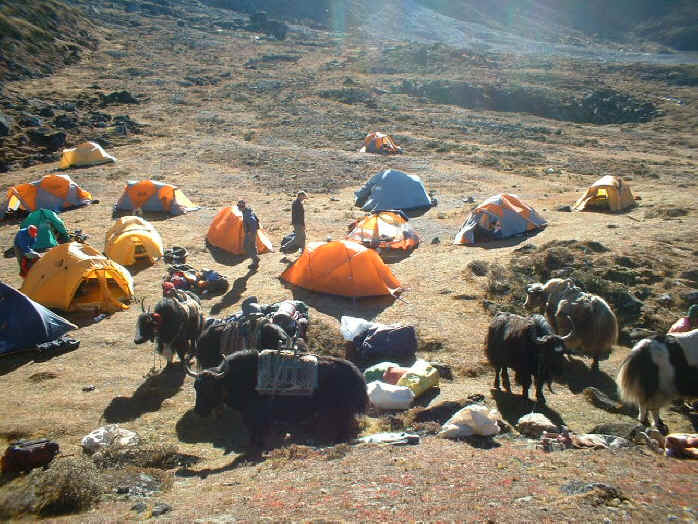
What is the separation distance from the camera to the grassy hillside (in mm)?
41469

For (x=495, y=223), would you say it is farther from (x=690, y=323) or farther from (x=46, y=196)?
(x=46, y=196)

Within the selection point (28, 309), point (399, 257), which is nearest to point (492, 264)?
point (399, 257)

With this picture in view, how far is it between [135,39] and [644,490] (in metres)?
62.3

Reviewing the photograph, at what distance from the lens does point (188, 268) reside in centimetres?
1332

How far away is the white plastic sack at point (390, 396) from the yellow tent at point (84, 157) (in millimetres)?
21145

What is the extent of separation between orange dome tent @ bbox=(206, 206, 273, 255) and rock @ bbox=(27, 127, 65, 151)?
1623cm

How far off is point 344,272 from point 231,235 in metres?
4.33

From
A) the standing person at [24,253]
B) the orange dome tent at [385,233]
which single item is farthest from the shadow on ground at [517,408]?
the standing person at [24,253]

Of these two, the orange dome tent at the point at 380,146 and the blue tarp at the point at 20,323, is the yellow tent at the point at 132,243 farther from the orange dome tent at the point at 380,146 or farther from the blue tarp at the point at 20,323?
the orange dome tent at the point at 380,146

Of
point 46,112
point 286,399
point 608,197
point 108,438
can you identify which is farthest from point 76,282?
point 46,112

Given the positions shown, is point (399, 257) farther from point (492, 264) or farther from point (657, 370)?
point (657, 370)

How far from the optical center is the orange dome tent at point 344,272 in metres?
12.3

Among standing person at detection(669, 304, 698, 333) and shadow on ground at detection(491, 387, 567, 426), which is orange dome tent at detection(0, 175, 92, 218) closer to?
shadow on ground at detection(491, 387, 567, 426)

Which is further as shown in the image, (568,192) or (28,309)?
(568,192)
